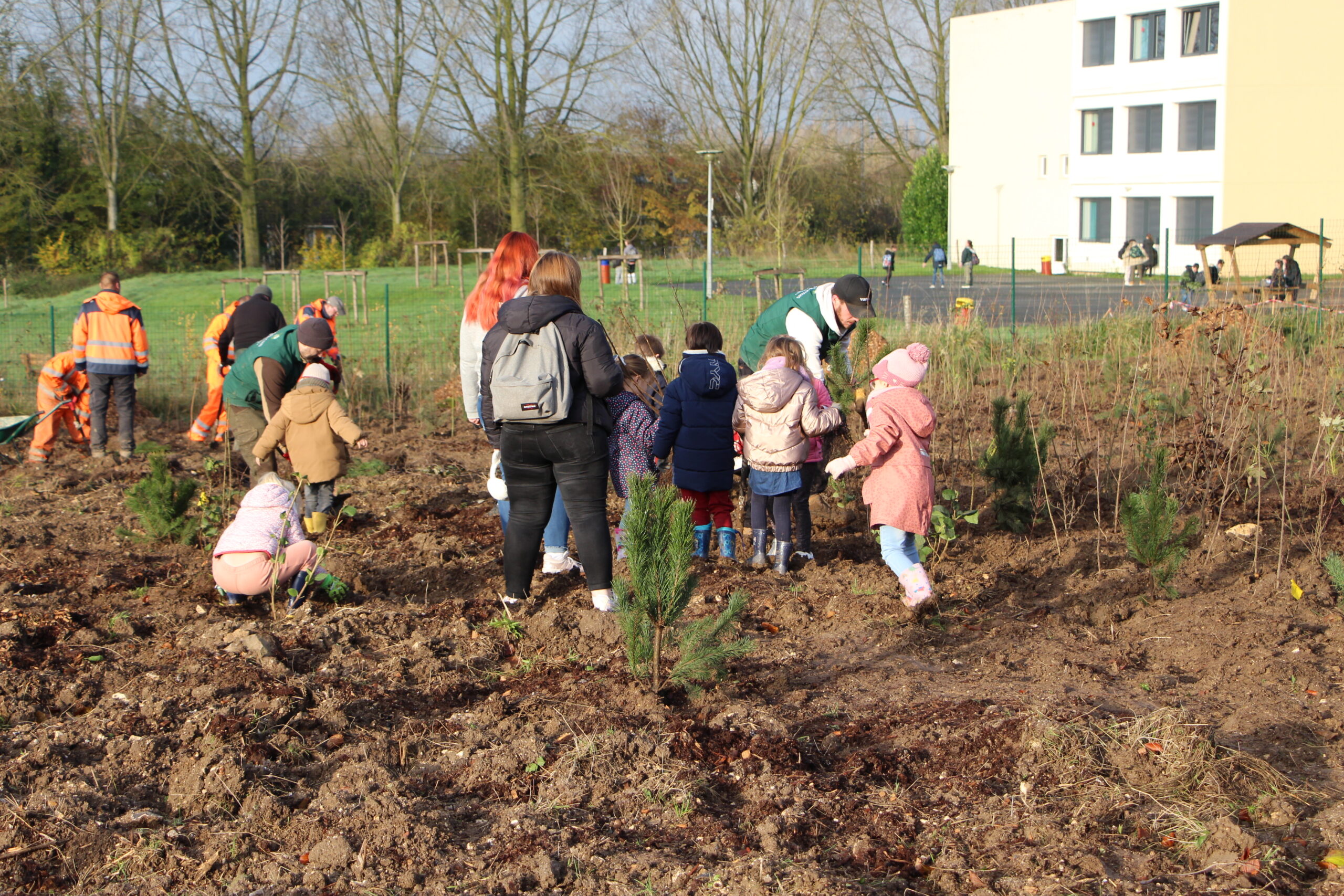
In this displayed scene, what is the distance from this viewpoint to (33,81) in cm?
3656

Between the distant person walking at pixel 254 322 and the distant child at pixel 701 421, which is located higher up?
the distant person walking at pixel 254 322

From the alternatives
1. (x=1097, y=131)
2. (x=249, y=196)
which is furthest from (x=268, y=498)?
(x=1097, y=131)

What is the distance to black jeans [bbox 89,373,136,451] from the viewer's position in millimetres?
9016

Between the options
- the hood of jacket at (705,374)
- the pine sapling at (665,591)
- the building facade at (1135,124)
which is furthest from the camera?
the building facade at (1135,124)

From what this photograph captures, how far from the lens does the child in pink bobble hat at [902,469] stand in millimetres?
4805

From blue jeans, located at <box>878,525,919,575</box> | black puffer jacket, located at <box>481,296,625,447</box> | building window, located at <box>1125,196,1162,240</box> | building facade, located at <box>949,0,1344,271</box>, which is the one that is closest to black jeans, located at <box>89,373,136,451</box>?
black puffer jacket, located at <box>481,296,625,447</box>

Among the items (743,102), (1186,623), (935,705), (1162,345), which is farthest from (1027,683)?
(743,102)

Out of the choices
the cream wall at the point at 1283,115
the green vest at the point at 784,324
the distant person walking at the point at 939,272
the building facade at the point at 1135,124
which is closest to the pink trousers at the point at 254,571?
the green vest at the point at 784,324

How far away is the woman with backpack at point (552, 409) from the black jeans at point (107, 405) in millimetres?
5662

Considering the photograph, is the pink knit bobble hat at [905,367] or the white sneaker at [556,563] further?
the white sneaker at [556,563]

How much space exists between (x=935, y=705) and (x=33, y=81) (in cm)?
4134

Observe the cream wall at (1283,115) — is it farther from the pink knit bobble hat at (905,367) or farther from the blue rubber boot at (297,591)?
the blue rubber boot at (297,591)

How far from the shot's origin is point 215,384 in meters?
9.29

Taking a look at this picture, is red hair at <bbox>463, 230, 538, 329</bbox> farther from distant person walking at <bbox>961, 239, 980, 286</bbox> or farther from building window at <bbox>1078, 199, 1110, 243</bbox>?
building window at <bbox>1078, 199, 1110, 243</bbox>
